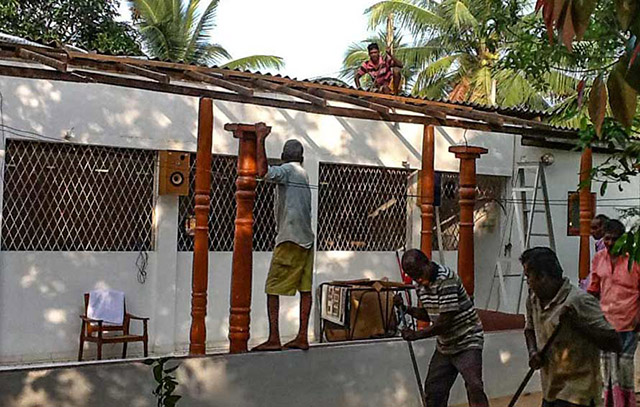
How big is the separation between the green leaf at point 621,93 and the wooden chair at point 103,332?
21.4ft

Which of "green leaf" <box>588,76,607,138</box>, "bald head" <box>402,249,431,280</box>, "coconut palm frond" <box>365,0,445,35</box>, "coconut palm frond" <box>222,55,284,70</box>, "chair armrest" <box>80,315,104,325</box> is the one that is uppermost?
"coconut palm frond" <box>365,0,445,35</box>

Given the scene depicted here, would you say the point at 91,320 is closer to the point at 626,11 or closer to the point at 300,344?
the point at 300,344

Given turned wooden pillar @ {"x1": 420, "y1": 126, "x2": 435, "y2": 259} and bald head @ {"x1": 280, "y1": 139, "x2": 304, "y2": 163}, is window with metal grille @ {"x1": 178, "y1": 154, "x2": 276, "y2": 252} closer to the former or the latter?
turned wooden pillar @ {"x1": 420, "y1": 126, "x2": 435, "y2": 259}

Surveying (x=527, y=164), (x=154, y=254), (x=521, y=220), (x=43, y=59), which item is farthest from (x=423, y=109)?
(x=527, y=164)

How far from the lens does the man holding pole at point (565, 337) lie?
3947 millimetres

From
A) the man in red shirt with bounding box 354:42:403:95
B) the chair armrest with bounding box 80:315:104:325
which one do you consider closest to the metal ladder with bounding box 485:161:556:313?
the man in red shirt with bounding box 354:42:403:95

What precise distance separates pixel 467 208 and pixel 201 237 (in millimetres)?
2465

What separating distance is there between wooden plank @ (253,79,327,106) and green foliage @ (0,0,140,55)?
9309 millimetres

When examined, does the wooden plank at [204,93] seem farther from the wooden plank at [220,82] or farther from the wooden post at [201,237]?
the wooden post at [201,237]

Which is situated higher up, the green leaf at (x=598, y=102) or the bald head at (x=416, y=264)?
the green leaf at (x=598, y=102)

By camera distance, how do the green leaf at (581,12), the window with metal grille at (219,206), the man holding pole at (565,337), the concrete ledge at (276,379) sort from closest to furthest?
the green leaf at (581,12)
the man holding pole at (565,337)
the concrete ledge at (276,379)
the window with metal grille at (219,206)

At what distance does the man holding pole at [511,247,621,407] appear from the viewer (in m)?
3.95

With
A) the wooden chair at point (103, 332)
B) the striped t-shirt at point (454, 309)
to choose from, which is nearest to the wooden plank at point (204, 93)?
the striped t-shirt at point (454, 309)

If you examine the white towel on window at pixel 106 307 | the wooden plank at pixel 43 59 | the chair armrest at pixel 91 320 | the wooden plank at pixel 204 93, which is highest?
the wooden plank at pixel 43 59
